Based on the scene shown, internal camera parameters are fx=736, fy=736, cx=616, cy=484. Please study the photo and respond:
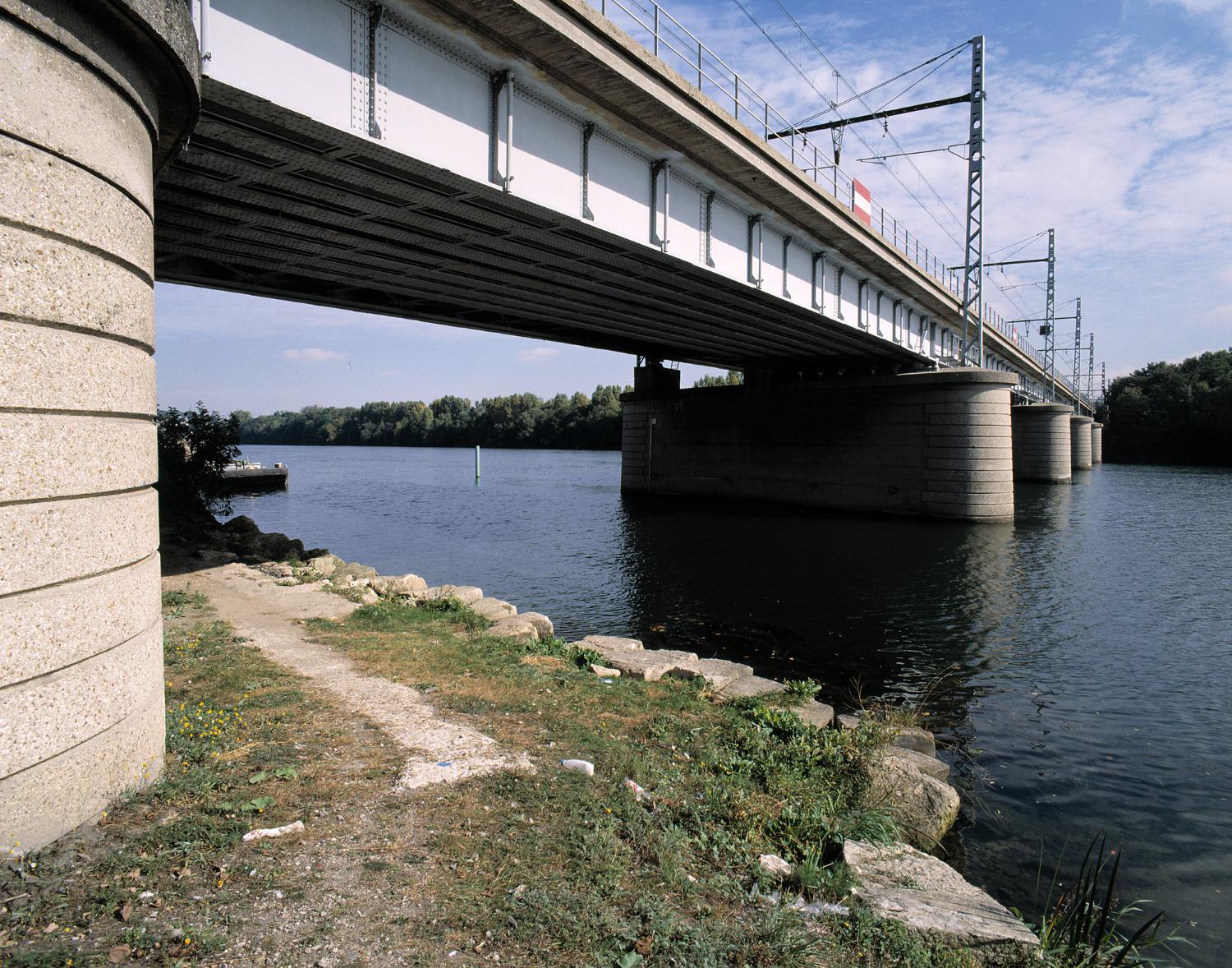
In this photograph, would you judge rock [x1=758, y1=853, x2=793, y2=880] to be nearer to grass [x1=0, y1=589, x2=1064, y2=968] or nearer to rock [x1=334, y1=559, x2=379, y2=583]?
grass [x1=0, y1=589, x2=1064, y2=968]

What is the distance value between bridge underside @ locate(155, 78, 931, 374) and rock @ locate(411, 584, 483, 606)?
24.1ft

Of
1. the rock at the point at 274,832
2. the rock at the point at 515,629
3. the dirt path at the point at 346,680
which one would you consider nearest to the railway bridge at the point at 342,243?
the rock at the point at 274,832

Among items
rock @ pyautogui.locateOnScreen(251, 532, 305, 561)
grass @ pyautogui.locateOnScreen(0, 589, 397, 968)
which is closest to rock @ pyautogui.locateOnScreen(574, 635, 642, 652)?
grass @ pyautogui.locateOnScreen(0, 589, 397, 968)

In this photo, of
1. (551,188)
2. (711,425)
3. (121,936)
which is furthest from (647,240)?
(711,425)

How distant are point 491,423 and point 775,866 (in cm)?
13927

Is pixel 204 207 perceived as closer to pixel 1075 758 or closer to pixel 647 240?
pixel 647 240

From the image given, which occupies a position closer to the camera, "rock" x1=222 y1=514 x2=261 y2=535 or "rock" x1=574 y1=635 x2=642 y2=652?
"rock" x1=574 y1=635 x2=642 y2=652

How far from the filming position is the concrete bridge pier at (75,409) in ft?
13.1

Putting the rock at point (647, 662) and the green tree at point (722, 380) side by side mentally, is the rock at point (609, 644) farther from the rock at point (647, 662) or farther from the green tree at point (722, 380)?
the green tree at point (722, 380)

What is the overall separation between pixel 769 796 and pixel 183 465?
2418cm

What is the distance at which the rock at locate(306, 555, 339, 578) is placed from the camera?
52.5 ft

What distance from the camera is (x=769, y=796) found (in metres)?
6.20

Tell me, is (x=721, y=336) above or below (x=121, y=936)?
above

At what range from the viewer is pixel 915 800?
7047 mm
